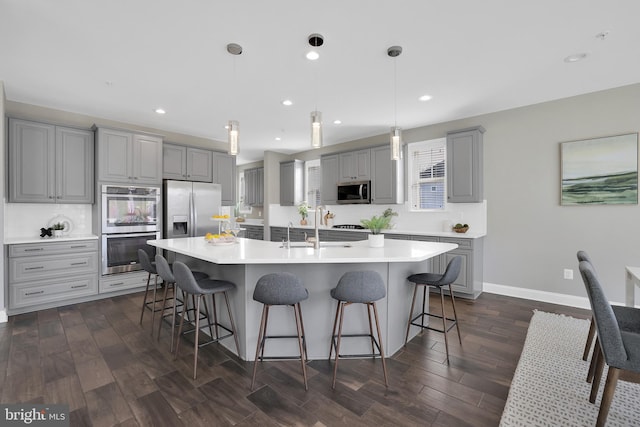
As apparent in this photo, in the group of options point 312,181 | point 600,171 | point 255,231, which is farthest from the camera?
point 255,231

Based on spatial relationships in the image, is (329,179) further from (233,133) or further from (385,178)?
(233,133)

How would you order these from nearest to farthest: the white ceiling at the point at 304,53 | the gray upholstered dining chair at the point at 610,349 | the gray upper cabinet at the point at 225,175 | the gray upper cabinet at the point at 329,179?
1. the gray upholstered dining chair at the point at 610,349
2. the white ceiling at the point at 304,53
3. the gray upper cabinet at the point at 225,175
4. the gray upper cabinet at the point at 329,179

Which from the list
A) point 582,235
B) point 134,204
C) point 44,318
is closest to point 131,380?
point 44,318

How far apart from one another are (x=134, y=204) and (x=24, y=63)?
2076 mm

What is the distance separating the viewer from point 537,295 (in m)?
3.99

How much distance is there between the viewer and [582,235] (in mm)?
3701

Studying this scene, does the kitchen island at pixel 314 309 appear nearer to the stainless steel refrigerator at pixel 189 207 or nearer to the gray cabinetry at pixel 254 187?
the stainless steel refrigerator at pixel 189 207

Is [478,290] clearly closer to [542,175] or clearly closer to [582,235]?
[582,235]

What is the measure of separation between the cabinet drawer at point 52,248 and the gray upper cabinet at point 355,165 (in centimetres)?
422

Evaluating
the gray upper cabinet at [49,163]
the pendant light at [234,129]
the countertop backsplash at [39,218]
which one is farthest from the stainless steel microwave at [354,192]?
the countertop backsplash at [39,218]

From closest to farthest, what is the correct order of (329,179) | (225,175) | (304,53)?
1. (304,53)
2. (225,175)
3. (329,179)

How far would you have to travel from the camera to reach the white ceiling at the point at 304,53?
2.16m

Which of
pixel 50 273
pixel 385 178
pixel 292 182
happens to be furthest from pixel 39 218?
pixel 385 178

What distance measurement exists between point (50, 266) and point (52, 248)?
23cm
